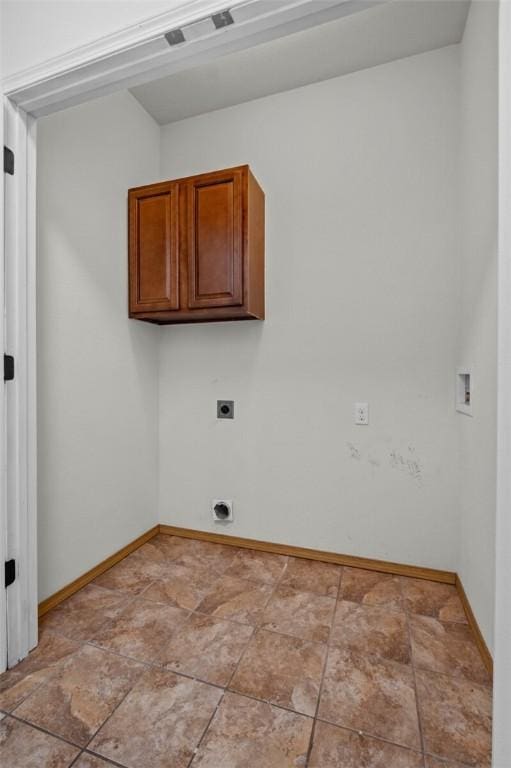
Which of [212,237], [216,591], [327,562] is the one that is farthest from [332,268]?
[216,591]

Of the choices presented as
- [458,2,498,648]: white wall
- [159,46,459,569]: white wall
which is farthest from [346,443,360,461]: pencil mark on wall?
[458,2,498,648]: white wall

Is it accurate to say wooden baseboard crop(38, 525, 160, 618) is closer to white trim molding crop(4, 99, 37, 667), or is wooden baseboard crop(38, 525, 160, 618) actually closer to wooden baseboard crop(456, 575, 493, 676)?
white trim molding crop(4, 99, 37, 667)

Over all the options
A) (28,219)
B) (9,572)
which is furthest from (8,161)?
(9,572)

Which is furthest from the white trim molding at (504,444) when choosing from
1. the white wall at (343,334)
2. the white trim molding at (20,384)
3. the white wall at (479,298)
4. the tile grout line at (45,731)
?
the white trim molding at (20,384)

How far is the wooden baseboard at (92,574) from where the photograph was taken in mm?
1653

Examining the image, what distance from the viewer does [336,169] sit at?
6.79 feet

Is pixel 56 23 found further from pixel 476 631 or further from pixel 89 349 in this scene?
pixel 476 631

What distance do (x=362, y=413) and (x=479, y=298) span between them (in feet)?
2.70

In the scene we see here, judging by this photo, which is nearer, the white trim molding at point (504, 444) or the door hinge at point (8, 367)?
the white trim molding at point (504, 444)

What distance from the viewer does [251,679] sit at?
1266mm

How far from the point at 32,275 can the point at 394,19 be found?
205 centimetres

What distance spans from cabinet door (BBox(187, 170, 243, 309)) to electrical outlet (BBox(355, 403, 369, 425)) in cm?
90

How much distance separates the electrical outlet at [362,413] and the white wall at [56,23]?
1.80 metres

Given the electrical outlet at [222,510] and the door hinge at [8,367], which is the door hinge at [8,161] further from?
the electrical outlet at [222,510]
